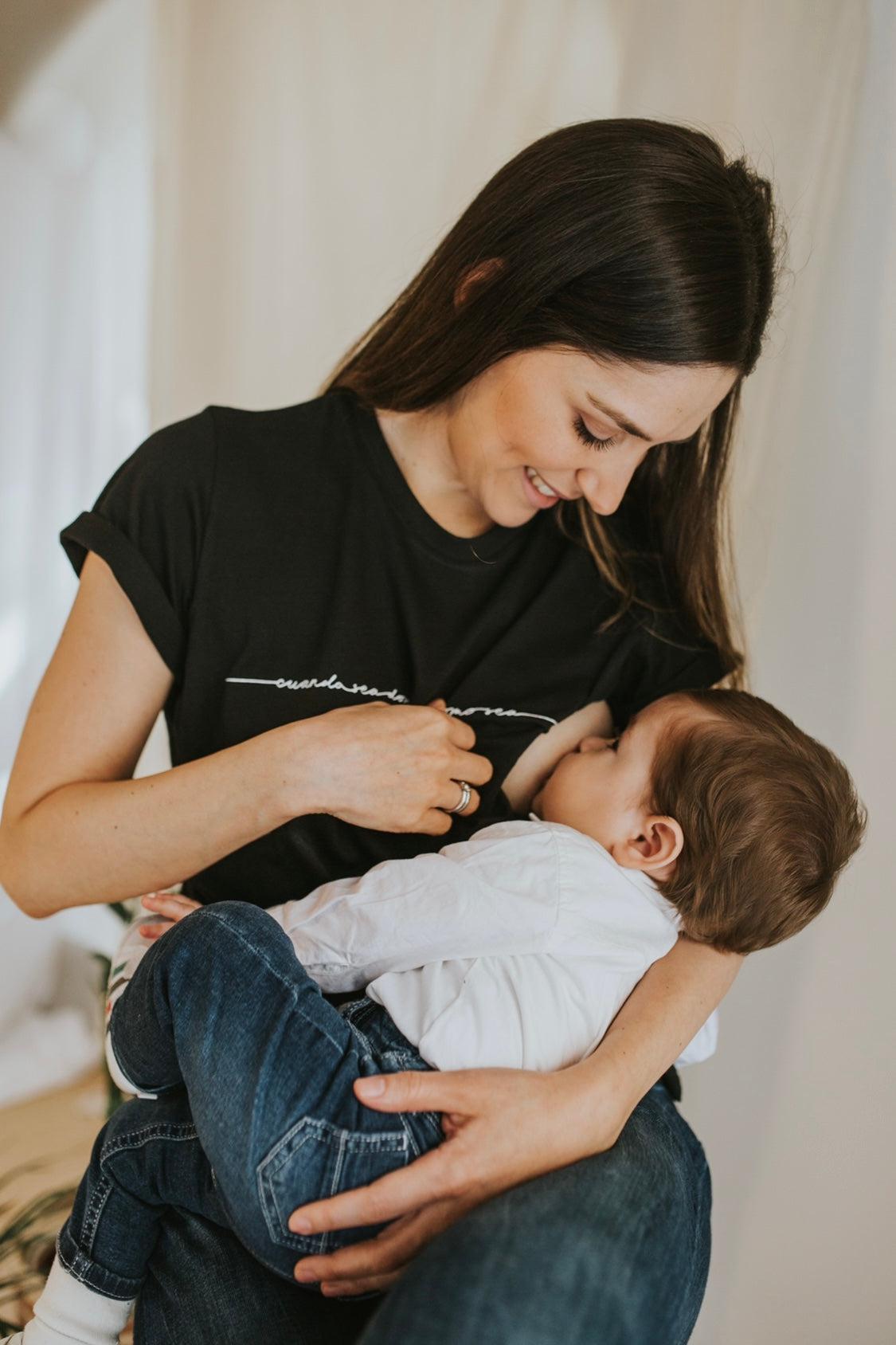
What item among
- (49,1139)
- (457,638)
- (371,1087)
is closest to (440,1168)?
(371,1087)

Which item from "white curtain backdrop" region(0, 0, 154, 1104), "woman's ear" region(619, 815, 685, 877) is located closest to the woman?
"woman's ear" region(619, 815, 685, 877)

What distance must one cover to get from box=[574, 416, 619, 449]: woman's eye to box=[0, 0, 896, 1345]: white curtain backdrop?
541mm

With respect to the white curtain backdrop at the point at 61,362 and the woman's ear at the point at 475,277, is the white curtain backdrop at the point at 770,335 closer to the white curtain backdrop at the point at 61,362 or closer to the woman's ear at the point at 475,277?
the white curtain backdrop at the point at 61,362

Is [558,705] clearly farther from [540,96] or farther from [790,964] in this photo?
[540,96]

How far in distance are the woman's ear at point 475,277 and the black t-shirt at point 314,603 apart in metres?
Answer: 0.25

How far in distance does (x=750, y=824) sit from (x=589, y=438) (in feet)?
1.55

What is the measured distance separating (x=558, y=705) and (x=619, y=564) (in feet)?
0.80

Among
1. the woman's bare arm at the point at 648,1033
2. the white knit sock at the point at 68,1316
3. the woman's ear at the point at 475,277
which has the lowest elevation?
the white knit sock at the point at 68,1316

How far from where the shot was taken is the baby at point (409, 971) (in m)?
1.09

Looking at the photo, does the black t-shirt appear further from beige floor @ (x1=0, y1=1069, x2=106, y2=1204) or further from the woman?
beige floor @ (x1=0, y1=1069, x2=106, y2=1204)

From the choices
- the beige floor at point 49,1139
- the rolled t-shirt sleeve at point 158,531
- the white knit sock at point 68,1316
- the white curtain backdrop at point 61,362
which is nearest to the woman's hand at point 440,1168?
the white knit sock at point 68,1316

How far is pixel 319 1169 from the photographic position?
1077mm

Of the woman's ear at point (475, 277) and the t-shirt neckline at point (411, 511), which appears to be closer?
the woman's ear at point (475, 277)

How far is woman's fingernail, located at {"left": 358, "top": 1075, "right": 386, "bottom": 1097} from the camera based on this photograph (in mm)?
1067
